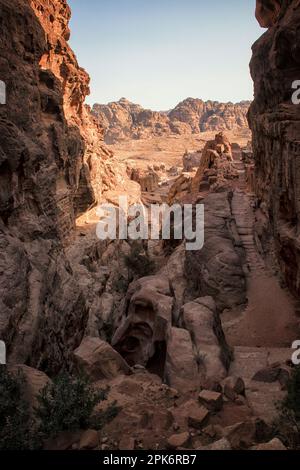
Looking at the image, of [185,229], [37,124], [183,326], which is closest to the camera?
[183,326]

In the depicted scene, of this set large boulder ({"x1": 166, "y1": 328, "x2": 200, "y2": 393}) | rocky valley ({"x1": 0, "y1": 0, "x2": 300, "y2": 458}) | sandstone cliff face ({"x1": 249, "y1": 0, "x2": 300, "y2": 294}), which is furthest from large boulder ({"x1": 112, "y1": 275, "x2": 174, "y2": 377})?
sandstone cliff face ({"x1": 249, "y1": 0, "x2": 300, "y2": 294})

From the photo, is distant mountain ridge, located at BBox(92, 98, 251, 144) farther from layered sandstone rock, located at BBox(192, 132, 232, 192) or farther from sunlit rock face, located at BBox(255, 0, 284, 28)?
sunlit rock face, located at BBox(255, 0, 284, 28)

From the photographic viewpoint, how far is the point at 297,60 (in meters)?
12.5

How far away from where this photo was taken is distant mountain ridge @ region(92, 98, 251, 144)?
127869 millimetres

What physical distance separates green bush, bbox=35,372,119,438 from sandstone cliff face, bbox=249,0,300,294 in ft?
33.6

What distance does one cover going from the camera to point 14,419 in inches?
197

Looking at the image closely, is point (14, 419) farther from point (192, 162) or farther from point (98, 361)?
point (192, 162)

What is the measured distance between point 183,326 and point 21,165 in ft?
24.4

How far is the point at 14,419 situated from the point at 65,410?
0.79 meters

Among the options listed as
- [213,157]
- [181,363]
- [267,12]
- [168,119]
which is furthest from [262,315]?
[168,119]

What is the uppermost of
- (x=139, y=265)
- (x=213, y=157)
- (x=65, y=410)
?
(x=213, y=157)

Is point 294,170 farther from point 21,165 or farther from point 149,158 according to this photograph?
point 149,158

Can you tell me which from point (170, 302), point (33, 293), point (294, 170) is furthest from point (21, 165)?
point (294, 170)

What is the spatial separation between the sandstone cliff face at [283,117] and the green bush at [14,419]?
1107 centimetres
